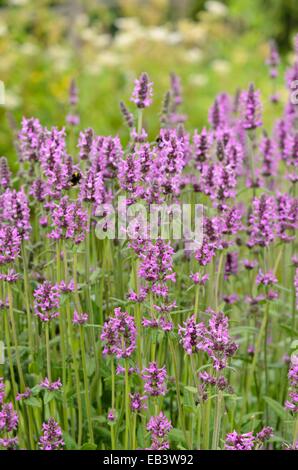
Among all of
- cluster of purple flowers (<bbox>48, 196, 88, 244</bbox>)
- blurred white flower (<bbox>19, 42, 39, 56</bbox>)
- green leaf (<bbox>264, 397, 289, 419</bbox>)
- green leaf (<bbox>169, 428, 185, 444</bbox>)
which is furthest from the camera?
blurred white flower (<bbox>19, 42, 39, 56</bbox>)

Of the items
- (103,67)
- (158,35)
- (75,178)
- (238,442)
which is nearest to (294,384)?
(238,442)

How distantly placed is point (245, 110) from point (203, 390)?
131 cm

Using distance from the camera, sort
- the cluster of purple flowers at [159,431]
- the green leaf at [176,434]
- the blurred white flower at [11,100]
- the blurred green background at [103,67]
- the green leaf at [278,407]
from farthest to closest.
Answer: the blurred green background at [103,67]
the blurred white flower at [11,100]
the green leaf at [278,407]
the green leaf at [176,434]
the cluster of purple flowers at [159,431]

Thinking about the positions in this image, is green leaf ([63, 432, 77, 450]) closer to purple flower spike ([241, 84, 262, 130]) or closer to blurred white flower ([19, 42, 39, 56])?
purple flower spike ([241, 84, 262, 130])

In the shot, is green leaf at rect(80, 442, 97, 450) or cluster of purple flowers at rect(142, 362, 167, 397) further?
green leaf at rect(80, 442, 97, 450)

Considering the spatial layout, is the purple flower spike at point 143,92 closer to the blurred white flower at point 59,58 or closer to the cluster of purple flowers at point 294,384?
the cluster of purple flowers at point 294,384

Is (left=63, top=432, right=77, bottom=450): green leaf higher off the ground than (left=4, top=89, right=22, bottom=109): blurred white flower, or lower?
lower

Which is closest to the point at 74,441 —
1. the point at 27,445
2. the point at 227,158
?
the point at 27,445

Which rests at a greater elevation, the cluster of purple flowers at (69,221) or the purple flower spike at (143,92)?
the purple flower spike at (143,92)

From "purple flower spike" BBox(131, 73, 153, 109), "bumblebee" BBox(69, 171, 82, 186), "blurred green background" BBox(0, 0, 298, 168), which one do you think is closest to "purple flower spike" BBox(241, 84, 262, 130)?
"purple flower spike" BBox(131, 73, 153, 109)

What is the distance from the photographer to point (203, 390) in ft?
8.04

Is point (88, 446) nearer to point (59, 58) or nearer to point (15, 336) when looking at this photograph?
point (15, 336)

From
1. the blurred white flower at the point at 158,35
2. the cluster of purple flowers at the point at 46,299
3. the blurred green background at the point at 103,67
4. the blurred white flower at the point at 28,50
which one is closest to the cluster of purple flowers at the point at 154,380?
the cluster of purple flowers at the point at 46,299
